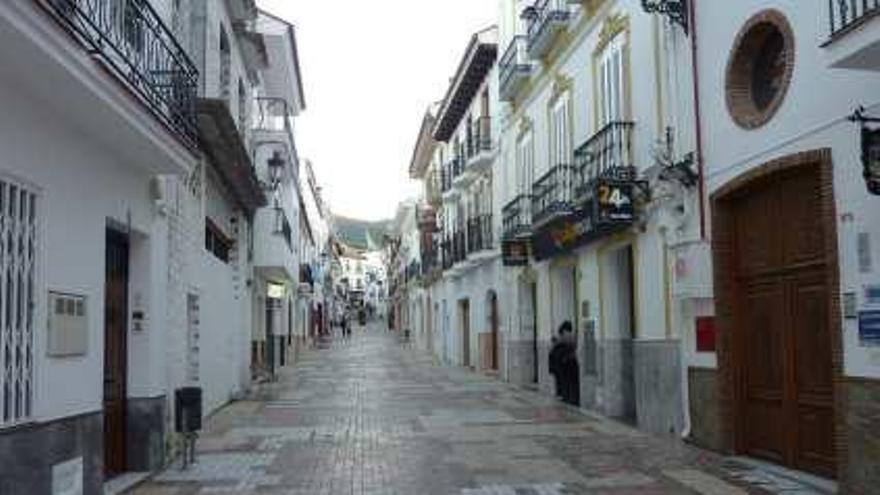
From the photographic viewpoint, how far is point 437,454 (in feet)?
46.0

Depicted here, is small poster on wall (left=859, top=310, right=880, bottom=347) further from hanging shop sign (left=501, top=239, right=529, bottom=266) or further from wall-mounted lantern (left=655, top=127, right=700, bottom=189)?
hanging shop sign (left=501, top=239, right=529, bottom=266)

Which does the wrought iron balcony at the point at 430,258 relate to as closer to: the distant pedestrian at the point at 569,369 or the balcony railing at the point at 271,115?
the balcony railing at the point at 271,115

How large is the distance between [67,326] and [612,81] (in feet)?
34.6

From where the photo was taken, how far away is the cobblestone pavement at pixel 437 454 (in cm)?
1152

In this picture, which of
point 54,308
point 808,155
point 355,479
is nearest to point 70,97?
point 54,308

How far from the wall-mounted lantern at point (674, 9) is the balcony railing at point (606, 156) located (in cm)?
261

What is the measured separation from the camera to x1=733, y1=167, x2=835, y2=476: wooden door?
440 inches

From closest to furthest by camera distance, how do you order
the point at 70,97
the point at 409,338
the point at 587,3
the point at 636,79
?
1. the point at 70,97
2. the point at 636,79
3. the point at 587,3
4. the point at 409,338

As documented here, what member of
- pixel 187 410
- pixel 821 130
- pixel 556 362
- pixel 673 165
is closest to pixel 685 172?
pixel 673 165

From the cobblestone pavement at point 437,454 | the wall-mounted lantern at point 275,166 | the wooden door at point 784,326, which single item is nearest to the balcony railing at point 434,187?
the wall-mounted lantern at point 275,166

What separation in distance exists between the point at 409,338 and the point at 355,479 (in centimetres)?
5660

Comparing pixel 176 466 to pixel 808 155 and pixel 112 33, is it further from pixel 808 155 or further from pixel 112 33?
pixel 808 155

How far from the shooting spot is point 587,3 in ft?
61.4

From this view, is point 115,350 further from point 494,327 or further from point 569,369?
point 494,327
